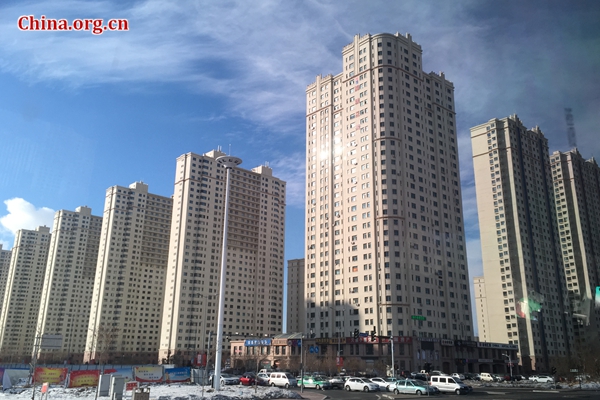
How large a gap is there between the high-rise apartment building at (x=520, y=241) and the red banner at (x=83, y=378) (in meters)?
108

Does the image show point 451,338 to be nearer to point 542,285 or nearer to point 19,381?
point 542,285

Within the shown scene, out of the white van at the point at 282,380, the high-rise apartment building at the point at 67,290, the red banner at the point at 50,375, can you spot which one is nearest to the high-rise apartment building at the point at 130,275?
the high-rise apartment building at the point at 67,290

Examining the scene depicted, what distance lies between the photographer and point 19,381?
49.1 m

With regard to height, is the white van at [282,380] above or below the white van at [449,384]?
below

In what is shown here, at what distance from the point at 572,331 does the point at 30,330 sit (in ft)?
634

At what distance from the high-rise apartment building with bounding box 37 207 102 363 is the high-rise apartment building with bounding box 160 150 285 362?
2079 inches

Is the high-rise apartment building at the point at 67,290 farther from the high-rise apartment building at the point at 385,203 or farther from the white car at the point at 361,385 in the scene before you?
the white car at the point at 361,385

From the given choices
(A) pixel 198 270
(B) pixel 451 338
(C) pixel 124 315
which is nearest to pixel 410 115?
(B) pixel 451 338

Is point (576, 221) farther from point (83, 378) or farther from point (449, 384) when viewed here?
point (83, 378)

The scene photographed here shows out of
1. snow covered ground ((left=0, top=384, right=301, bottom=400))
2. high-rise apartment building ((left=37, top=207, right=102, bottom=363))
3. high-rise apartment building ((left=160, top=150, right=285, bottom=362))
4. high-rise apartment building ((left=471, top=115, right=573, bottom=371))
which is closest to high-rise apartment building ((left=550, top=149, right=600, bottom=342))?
high-rise apartment building ((left=471, top=115, right=573, bottom=371))

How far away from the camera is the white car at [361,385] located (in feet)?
185

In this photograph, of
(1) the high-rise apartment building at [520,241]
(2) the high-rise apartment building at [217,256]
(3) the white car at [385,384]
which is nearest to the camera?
(3) the white car at [385,384]

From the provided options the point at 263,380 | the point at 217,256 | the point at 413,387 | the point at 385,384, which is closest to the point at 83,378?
the point at 263,380

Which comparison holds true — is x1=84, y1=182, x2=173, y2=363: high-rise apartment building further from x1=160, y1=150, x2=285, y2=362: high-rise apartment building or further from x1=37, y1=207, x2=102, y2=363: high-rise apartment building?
x1=160, y1=150, x2=285, y2=362: high-rise apartment building
